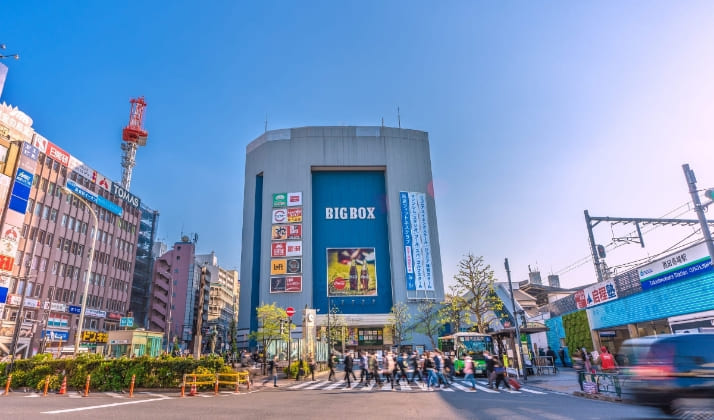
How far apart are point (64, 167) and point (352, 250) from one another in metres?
43.4

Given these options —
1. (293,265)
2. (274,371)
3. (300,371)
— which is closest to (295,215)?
(293,265)

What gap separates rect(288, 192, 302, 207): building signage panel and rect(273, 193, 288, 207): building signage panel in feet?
2.40

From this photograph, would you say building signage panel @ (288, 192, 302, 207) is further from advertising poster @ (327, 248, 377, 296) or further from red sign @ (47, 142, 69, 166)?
red sign @ (47, 142, 69, 166)

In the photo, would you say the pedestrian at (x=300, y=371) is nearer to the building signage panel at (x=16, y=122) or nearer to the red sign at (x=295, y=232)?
the building signage panel at (x=16, y=122)

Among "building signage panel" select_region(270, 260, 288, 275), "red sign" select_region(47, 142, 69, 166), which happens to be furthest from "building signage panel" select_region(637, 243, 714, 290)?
"red sign" select_region(47, 142, 69, 166)

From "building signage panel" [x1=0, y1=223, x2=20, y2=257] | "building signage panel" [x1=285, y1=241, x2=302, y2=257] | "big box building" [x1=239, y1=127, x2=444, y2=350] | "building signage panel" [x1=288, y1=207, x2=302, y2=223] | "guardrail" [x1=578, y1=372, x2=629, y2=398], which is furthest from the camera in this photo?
"building signage panel" [x1=288, y1=207, x2=302, y2=223]

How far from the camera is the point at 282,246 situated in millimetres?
71438

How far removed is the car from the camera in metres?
8.54

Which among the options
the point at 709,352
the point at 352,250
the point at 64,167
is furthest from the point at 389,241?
the point at 709,352

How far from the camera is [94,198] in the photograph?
190 ft

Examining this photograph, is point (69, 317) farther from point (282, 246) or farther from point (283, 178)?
point (283, 178)

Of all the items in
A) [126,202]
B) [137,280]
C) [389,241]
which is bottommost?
[137,280]

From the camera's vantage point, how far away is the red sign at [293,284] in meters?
68.6

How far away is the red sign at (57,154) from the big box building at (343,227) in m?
30.6
